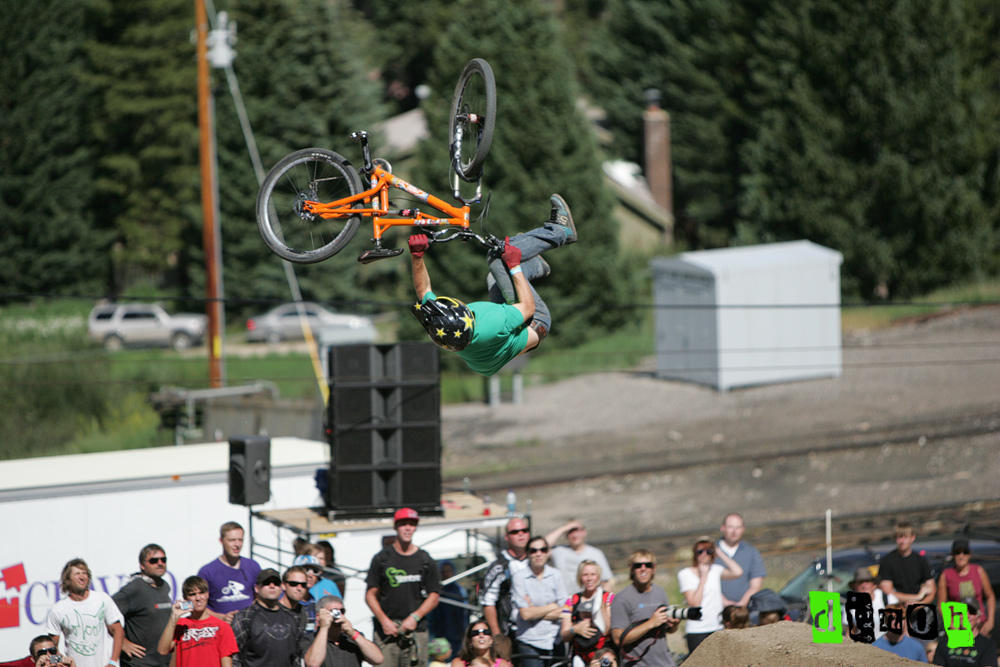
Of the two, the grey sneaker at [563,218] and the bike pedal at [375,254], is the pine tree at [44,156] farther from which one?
the bike pedal at [375,254]

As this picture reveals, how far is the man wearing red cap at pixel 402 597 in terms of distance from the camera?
10992mm

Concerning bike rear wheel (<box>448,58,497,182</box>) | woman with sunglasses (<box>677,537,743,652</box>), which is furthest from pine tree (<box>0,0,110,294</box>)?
bike rear wheel (<box>448,58,497,182</box>)

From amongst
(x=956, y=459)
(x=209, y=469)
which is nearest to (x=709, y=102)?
(x=956, y=459)

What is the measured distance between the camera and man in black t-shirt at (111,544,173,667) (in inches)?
431

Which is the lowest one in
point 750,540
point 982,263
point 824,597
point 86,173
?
point 750,540

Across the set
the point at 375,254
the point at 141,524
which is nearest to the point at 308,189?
the point at 375,254

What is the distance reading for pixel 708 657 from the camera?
9.39 meters

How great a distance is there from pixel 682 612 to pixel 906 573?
2.96 metres

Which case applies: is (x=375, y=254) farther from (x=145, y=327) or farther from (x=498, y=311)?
(x=145, y=327)

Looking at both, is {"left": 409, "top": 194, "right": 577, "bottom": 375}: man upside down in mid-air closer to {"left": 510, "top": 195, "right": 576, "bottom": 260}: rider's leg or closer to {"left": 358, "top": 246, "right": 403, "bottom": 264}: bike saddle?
{"left": 510, "top": 195, "right": 576, "bottom": 260}: rider's leg

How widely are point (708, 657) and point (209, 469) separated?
7252mm

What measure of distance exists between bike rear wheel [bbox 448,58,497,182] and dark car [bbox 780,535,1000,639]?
653 centimetres

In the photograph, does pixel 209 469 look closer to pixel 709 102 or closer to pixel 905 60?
pixel 905 60

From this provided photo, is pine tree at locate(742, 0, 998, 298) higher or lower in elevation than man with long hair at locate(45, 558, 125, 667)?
higher
